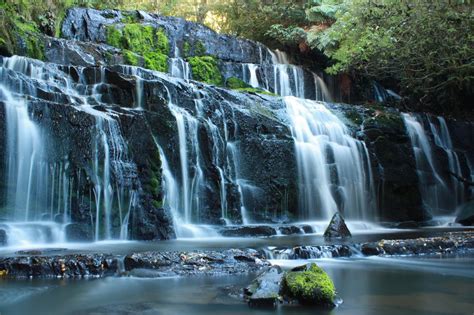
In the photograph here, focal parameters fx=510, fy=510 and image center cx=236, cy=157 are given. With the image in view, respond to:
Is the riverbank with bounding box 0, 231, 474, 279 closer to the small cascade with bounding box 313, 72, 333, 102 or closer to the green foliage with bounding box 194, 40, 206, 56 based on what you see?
the small cascade with bounding box 313, 72, 333, 102

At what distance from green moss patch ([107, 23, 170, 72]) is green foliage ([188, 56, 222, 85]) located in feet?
3.57

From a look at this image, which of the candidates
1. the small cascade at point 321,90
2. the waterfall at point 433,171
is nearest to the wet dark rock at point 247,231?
the waterfall at point 433,171

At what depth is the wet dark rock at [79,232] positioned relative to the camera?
33.0ft

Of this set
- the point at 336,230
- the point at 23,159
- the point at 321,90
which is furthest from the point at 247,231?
the point at 321,90

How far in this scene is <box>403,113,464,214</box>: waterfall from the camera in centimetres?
1686

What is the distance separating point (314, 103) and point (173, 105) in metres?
5.62

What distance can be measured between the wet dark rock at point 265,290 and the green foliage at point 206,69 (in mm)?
13977

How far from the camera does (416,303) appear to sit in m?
5.51

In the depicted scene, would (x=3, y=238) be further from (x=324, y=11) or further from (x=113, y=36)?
(x=324, y=11)

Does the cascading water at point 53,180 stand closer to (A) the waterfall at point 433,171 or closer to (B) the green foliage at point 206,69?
(B) the green foliage at point 206,69

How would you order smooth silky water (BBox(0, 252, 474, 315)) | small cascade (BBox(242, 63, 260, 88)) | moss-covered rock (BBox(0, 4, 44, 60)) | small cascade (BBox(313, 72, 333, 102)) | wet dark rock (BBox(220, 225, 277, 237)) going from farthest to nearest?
1. small cascade (BBox(313, 72, 333, 102))
2. small cascade (BBox(242, 63, 260, 88))
3. moss-covered rock (BBox(0, 4, 44, 60))
4. wet dark rock (BBox(220, 225, 277, 237))
5. smooth silky water (BBox(0, 252, 474, 315))

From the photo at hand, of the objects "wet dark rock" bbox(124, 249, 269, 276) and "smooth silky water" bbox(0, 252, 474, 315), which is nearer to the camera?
"smooth silky water" bbox(0, 252, 474, 315)

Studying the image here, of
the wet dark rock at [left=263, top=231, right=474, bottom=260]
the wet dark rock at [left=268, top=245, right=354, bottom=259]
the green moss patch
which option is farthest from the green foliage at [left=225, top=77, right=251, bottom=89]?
the wet dark rock at [left=268, top=245, right=354, bottom=259]

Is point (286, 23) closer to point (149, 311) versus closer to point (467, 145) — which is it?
point (467, 145)
